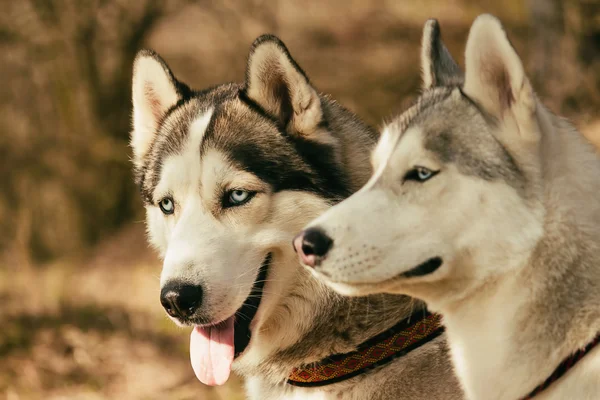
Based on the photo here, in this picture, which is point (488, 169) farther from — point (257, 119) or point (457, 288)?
point (257, 119)

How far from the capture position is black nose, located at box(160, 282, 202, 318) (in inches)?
134

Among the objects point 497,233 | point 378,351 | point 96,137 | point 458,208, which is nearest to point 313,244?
point 458,208

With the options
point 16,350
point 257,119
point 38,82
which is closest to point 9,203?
point 38,82

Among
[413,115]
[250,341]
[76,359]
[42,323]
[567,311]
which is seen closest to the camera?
Result: [567,311]

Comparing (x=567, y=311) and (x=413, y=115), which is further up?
(x=413, y=115)

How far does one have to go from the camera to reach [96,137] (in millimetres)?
10508

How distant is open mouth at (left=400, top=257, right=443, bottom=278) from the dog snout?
295mm

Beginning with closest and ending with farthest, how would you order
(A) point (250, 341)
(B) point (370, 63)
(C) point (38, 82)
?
(A) point (250, 341) < (C) point (38, 82) < (B) point (370, 63)

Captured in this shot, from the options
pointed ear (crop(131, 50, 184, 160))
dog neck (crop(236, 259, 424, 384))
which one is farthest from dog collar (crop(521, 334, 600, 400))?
pointed ear (crop(131, 50, 184, 160))

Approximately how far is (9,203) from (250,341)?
7.70 metres

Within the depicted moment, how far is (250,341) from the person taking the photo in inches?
144

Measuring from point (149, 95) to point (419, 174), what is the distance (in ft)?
6.03

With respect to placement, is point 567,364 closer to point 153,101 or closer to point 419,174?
point 419,174

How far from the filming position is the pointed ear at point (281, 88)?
3686mm
